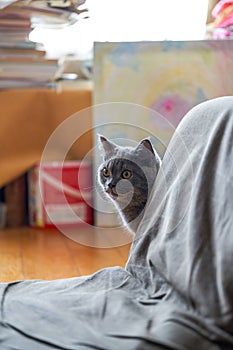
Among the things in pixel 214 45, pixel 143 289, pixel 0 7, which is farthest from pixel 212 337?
pixel 0 7

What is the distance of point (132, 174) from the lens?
1.39 metres

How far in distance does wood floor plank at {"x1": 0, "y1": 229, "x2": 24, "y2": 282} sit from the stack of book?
25.4 inches

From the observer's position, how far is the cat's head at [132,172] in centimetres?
Result: 140

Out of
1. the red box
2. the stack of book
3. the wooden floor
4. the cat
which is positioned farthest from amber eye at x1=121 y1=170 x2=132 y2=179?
the stack of book

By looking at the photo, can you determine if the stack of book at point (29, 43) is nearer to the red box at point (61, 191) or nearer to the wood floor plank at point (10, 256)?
the red box at point (61, 191)

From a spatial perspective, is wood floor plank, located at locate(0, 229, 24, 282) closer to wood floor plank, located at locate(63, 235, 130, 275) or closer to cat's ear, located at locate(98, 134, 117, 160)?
wood floor plank, located at locate(63, 235, 130, 275)

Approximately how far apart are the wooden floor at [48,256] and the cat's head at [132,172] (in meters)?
0.61

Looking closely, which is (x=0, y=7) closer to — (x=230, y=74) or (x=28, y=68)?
(x=28, y=68)

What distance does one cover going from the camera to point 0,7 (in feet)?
7.69

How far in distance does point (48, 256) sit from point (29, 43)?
0.95 metres

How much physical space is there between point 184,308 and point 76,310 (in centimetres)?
22

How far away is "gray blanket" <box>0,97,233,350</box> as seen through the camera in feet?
3.44

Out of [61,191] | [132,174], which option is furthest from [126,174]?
[61,191]

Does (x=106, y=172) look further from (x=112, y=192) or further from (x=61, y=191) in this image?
(x=61, y=191)
